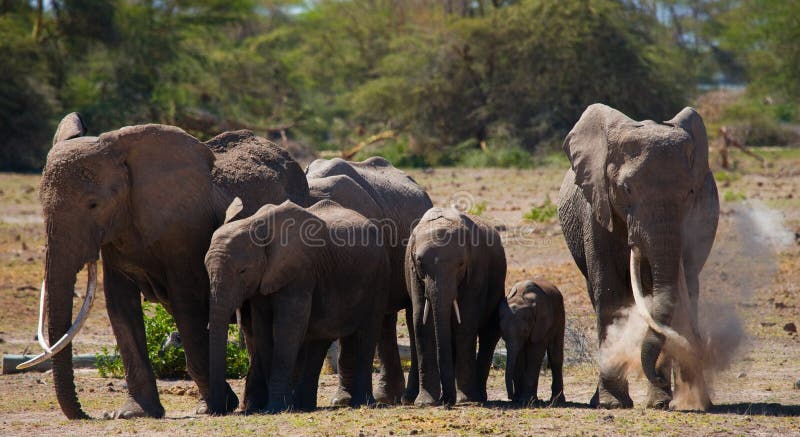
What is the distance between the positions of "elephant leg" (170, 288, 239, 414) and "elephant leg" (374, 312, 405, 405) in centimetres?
183

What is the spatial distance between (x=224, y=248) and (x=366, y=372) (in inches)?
67.4

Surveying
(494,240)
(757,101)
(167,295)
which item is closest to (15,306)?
(167,295)

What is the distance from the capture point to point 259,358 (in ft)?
31.8

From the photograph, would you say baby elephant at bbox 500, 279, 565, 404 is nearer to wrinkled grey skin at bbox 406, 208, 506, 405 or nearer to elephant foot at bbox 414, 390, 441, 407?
wrinkled grey skin at bbox 406, 208, 506, 405

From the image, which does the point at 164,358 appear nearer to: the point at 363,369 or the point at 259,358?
the point at 259,358

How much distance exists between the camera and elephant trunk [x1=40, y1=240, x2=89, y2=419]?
8945 mm

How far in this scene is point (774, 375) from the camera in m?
11.1

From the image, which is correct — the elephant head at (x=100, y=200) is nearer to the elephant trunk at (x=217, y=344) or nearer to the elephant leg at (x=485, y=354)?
the elephant trunk at (x=217, y=344)

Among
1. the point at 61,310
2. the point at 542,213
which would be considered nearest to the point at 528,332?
the point at 61,310

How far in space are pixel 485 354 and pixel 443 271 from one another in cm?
115

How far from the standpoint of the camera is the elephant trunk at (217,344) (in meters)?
9.01

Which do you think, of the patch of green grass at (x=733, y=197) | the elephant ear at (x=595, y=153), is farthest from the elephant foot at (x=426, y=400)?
the patch of green grass at (x=733, y=197)

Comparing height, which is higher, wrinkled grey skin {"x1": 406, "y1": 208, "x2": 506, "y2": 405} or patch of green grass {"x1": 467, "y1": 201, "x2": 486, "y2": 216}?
wrinkled grey skin {"x1": 406, "y1": 208, "x2": 506, "y2": 405}

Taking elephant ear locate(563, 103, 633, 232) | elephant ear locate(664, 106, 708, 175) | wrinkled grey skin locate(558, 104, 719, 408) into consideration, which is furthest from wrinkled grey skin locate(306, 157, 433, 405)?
elephant ear locate(664, 106, 708, 175)
